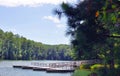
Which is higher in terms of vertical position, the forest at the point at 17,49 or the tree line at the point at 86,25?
the forest at the point at 17,49

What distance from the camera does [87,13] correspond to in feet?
36.8

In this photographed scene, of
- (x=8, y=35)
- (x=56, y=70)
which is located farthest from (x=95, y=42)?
(x=8, y=35)

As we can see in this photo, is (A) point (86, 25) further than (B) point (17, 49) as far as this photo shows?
No

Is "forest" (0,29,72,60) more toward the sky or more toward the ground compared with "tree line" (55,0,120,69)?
more toward the sky

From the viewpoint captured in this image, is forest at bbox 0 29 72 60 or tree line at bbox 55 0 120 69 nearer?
tree line at bbox 55 0 120 69

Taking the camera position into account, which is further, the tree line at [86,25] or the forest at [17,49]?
the forest at [17,49]

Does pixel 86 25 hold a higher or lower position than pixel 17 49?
lower

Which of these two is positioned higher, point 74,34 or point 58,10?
point 58,10

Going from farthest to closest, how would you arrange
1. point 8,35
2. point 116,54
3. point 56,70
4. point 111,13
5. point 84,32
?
point 8,35 → point 56,70 → point 116,54 → point 84,32 → point 111,13

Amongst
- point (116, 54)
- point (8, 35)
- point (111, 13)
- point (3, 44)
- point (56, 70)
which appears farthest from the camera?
point (8, 35)

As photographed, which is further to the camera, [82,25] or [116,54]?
[116,54]

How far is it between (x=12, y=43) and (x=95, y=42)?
150765 millimetres

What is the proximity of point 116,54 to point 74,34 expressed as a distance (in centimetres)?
218

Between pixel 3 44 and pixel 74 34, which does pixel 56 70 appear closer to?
pixel 74 34
